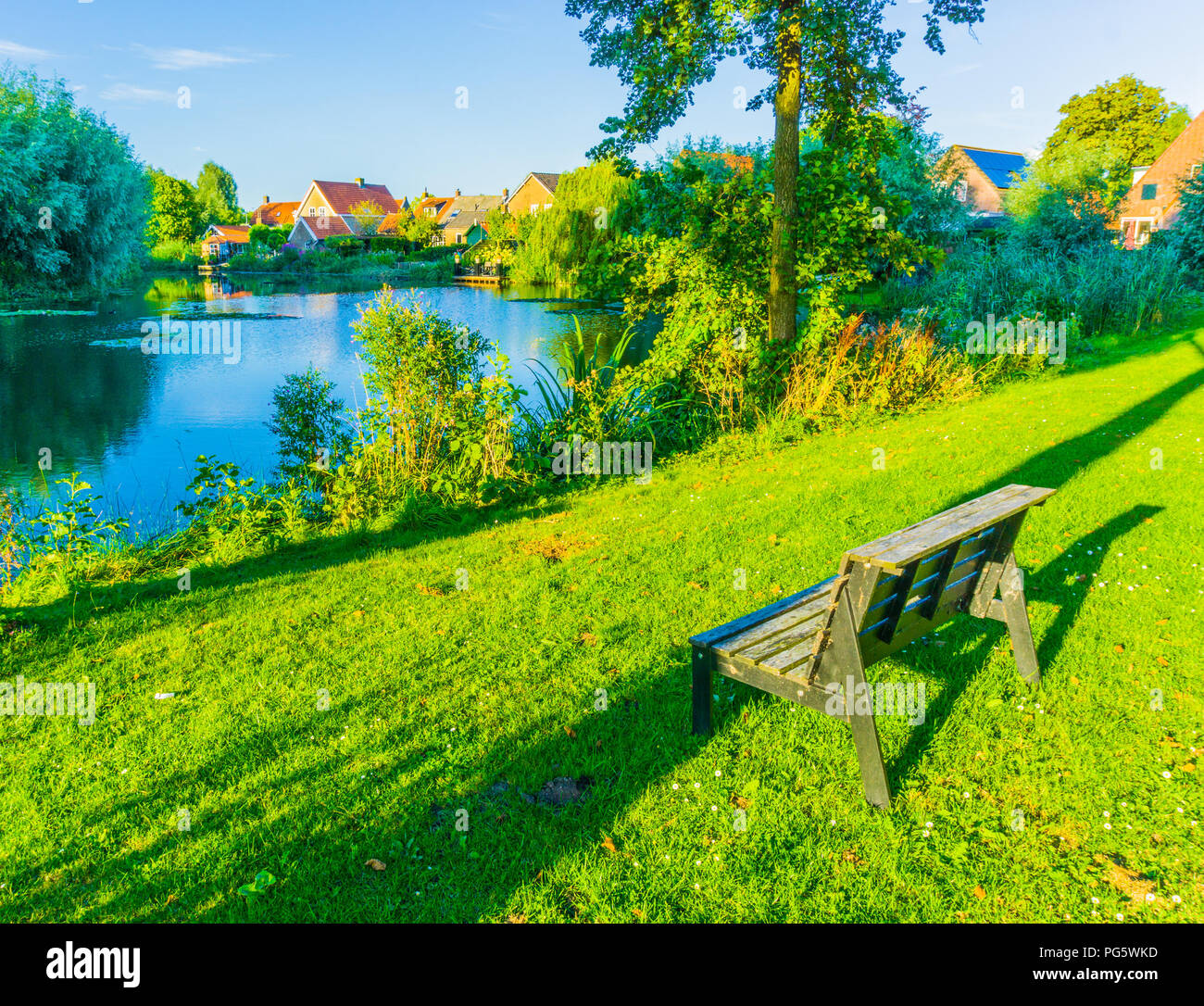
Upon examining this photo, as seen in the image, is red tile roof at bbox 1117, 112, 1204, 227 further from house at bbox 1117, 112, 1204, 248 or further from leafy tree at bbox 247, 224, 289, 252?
leafy tree at bbox 247, 224, 289, 252

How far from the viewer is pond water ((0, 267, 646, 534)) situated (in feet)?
41.1

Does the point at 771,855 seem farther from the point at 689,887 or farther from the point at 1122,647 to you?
Answer: the point at 1122,647

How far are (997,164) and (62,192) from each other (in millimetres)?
65468

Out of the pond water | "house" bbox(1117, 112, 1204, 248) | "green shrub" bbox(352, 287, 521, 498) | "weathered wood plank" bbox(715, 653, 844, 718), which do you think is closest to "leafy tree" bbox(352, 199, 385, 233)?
the pond water

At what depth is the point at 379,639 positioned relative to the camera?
541 centimetres

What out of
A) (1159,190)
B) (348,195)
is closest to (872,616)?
(1159,190)

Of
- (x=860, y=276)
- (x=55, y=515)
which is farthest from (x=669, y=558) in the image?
(x=860, y=276)

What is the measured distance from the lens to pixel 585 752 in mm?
3938

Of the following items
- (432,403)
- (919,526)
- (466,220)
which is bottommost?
(919,526)

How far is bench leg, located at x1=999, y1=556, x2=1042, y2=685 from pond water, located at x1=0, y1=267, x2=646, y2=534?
6.52 meters

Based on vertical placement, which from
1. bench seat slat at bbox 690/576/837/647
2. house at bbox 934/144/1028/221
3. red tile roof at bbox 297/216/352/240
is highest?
red tile roof at bbox 297/216/352/240

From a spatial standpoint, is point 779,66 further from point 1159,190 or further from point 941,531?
point 1159,190
